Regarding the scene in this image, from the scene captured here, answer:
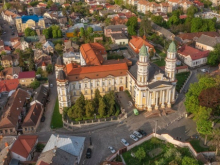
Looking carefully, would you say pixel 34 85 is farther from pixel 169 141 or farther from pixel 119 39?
pixel 119 39

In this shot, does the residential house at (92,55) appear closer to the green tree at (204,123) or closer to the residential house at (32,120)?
the residential house at (32,120)

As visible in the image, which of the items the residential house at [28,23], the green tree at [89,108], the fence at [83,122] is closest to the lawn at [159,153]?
the fence at [83,122]

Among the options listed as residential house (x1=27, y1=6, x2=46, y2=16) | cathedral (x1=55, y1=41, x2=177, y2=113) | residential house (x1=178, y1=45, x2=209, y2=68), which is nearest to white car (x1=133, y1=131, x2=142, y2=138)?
cathedral (x1=55, y1=41, x2=177, y2=113)

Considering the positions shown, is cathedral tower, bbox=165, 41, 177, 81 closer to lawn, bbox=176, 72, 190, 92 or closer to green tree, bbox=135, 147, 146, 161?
lawn, bbox=176, 72, 190, 92

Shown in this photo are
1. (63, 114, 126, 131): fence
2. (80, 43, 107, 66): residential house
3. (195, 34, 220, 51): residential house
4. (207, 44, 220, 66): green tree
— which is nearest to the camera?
A: (63, 114, 126, 131): fence

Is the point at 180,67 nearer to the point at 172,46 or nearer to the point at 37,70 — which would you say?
the point at 172,46

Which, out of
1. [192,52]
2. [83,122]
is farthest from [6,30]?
[83,122]
